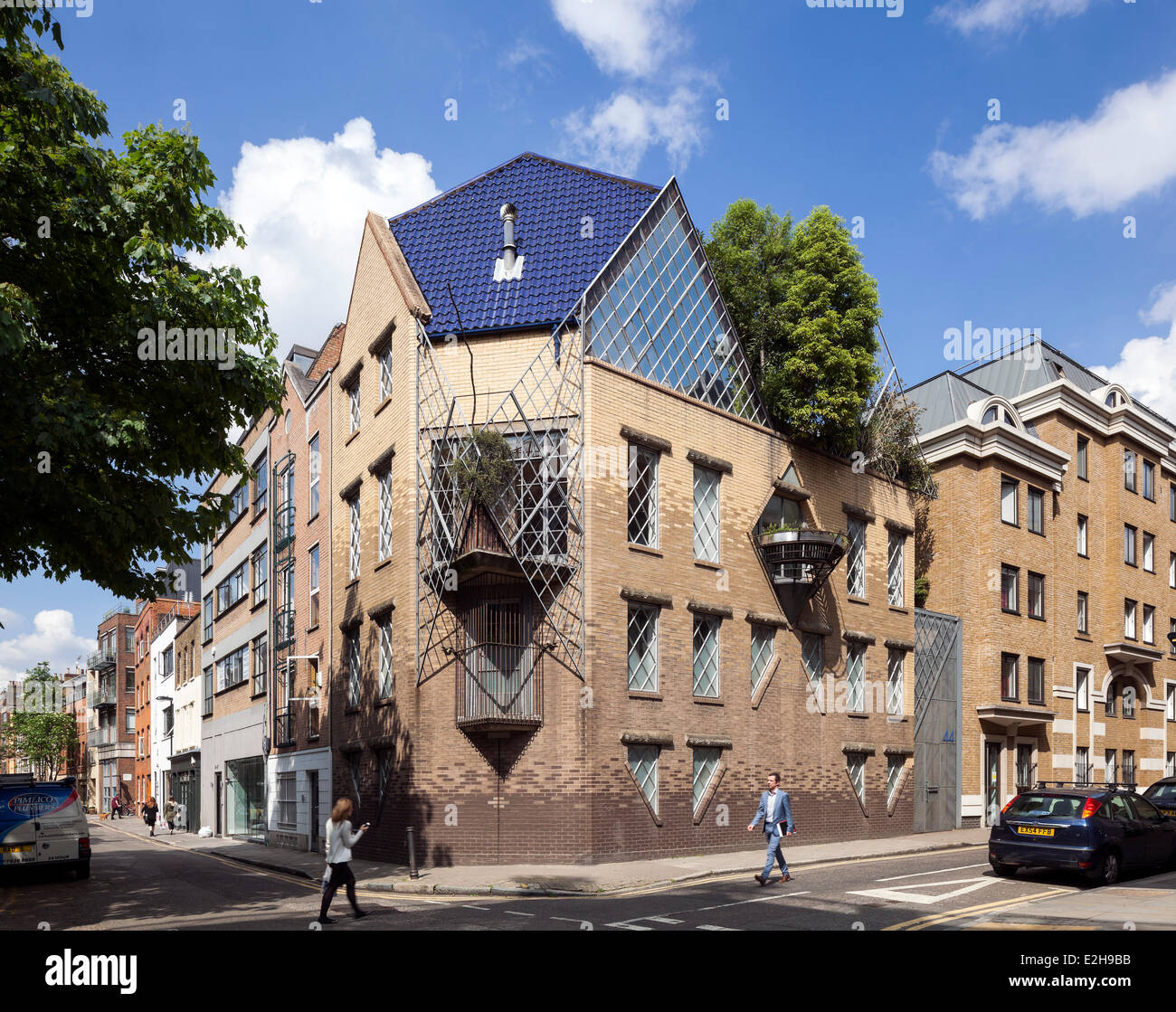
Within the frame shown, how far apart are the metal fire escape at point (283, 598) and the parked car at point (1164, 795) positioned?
22.2m

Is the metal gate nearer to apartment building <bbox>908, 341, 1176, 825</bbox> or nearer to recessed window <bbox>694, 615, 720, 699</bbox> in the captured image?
apartment building <bbox>908, 341, 1176, 825</bbox>

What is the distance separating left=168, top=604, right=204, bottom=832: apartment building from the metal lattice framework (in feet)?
94.7

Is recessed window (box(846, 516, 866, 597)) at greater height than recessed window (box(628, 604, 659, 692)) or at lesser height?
greater

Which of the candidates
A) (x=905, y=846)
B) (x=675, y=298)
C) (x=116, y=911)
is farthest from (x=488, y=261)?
(x=905, y=846)

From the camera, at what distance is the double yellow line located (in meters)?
12.2

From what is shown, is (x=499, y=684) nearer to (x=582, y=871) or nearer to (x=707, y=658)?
(x=582, y=871)

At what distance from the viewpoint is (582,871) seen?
19.0m

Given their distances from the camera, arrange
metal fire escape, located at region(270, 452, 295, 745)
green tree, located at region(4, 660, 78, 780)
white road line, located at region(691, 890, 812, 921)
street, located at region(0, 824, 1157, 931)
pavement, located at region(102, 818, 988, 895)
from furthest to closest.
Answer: green tree, located at region(4, 660, 78, 780) < metal fire escape, located at region(270, 452, 295, 745) < pavement, located at region(102, 818, 988, 895) < white road line, located at region(691, 890, 812, 921) < street, located at region(0, 824, 1157, 931)

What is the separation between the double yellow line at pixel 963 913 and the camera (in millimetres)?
12188

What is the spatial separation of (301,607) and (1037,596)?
77.0ft

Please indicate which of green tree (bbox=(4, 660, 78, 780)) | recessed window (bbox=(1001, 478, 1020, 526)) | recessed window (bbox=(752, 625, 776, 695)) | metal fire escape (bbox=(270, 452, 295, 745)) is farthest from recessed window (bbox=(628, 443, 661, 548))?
green tree (bbox=(4, 660, 78, 780))

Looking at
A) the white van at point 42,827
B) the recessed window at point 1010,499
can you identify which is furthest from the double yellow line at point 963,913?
the recessed window at point 1010,499

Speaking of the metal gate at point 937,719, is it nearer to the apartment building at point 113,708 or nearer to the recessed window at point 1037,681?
the recessed window at point 1037,681
